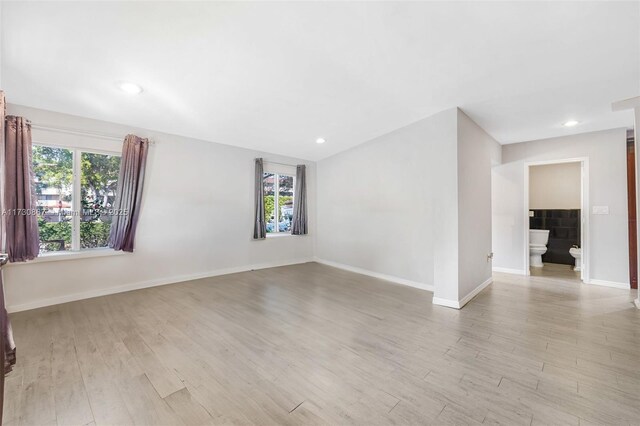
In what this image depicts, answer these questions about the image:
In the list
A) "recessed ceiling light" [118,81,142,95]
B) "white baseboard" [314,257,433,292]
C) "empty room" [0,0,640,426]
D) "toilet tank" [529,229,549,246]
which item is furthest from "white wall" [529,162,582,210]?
"recessed ceiling light" [118,81,142,95]

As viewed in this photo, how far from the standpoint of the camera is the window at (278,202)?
5.64m

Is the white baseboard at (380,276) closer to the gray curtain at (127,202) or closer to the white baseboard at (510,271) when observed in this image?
the white baseboard at (510,271)

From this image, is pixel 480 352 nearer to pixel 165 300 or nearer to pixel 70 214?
pixel 165 300

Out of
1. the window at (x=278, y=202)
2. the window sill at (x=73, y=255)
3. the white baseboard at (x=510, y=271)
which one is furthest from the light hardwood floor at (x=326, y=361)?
the window at (x=278, y=202)

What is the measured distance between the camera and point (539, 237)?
18.1 feet

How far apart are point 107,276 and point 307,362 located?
336 cm

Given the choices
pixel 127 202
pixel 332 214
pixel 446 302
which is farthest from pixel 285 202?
pixel 446 302

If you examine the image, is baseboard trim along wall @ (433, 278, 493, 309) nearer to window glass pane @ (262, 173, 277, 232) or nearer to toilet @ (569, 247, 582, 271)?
toilet @ (569, 247, 582, 271)

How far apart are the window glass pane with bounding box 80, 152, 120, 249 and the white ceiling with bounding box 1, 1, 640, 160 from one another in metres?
0.64

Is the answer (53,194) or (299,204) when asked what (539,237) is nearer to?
(299,204)

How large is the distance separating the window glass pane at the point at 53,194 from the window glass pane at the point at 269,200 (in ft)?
9.82

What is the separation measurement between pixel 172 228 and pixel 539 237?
7.17 m

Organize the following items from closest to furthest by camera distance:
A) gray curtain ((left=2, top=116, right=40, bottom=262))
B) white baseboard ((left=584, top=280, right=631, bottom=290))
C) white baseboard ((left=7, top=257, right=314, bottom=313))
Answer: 1. gray curtain ((left=2, top=116, right=40, bottom=262))
2. white baseboard ((left=7, top=257, right=314, bottom=313))
3. white baseboard ((left=584, top=280, right=631, bottom=290))

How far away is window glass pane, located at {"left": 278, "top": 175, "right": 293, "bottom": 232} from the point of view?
19.3 feet
